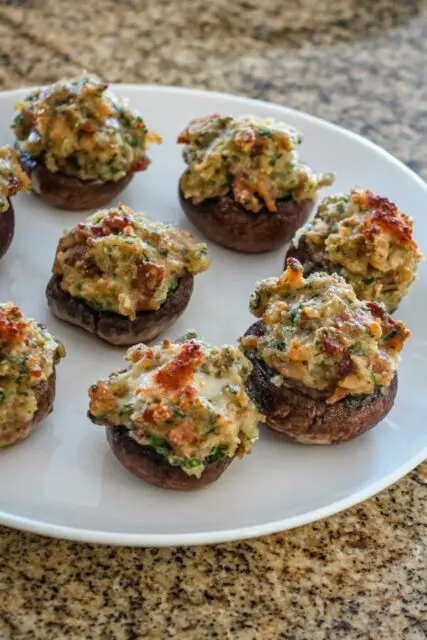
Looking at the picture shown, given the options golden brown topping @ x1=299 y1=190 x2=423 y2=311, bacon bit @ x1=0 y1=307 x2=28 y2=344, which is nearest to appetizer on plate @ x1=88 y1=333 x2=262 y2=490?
bacon bit @ x1=0 y1=307 x2=28 y2=344

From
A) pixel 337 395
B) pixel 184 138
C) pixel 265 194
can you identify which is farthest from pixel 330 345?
pixel 184 138

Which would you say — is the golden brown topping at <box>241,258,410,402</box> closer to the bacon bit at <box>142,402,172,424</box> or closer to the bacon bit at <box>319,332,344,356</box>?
the bacon bit at <box>319,332,344,356</box>

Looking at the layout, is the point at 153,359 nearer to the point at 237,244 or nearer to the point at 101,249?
the point at 101,249

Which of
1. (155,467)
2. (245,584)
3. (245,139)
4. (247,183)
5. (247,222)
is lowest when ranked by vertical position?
(245,584)

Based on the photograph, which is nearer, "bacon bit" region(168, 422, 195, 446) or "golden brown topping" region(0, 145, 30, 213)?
"bacon bit" region(168, 422, 195, 446)

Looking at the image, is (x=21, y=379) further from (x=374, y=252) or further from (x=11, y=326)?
(x=374, y=252)

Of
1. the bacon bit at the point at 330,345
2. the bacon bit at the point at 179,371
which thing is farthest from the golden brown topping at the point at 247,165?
the bacon bit at the point at 179,371
